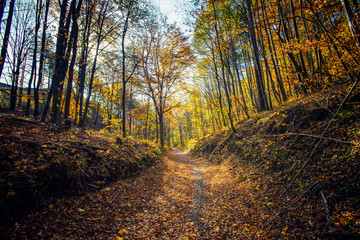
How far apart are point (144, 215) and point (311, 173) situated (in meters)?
4.77

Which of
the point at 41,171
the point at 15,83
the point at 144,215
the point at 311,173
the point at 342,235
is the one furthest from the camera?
the point at 15,83

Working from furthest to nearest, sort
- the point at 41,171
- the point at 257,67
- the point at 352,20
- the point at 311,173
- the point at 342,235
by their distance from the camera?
1. the point at 257,67
2. the point at 311,173
3. the point at 352,20
4. the point at 41,171
5. the point at 342,235

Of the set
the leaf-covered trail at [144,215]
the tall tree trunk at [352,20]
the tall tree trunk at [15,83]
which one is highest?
the tall tree trunk at [15,83]

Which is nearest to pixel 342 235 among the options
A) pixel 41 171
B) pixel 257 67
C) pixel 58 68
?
pixel 41 171

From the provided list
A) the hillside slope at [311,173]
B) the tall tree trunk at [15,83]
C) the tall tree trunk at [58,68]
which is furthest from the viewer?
the tall tree trunk at [15,83]

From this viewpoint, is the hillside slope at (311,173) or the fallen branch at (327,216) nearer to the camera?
the fallen branch at (327,216)

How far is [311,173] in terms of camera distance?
3.58 metres

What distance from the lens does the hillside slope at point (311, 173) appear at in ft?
8.86

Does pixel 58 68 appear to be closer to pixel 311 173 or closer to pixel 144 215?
pixel 144 215

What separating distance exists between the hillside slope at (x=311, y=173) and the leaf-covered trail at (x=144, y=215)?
→ 66 centimetres

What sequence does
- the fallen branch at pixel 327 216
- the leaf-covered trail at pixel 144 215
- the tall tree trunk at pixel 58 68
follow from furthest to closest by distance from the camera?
the tall tree trunk at pixel 58 68 < the leaf-covered trail at pixel 144 215 < the fallen branch at pixel 327 216

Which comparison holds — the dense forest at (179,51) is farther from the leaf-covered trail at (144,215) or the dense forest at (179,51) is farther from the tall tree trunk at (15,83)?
the leaf-covered trail at (144,215)

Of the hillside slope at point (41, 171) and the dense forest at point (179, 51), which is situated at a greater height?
the dense forest at point (179, 51)

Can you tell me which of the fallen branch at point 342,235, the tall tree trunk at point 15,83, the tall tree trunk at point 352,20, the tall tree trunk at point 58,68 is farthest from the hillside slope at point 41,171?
the tall tree trunk at point 352,20
